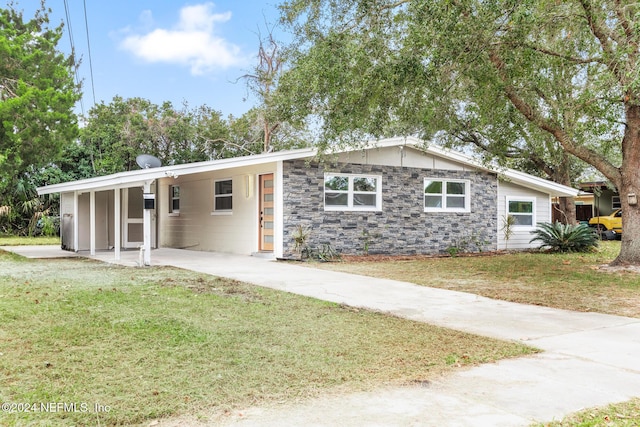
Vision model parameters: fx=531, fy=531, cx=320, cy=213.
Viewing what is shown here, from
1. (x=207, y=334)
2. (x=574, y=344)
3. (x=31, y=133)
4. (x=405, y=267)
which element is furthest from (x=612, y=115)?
(x=31, y=133)

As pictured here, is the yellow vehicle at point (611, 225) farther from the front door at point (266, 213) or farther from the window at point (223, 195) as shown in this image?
the window at point (223, 195)

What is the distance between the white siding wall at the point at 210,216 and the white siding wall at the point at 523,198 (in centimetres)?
854

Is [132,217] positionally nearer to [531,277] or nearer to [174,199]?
[174,199]

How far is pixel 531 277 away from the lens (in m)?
10.9

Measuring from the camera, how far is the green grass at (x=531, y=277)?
8.10 meters

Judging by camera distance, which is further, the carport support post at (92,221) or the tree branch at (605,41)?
the carport support post at (92,221)

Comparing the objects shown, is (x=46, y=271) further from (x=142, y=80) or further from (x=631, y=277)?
(x=142, y=80)

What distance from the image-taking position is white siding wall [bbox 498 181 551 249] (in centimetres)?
1830

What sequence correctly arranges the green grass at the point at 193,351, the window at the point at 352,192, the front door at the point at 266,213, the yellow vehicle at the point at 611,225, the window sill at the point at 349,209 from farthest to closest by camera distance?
the yellow vehicle at the point at 611,225
the window at the point at 352,192
the window sill at the point at 349,209
the front door at the point at 266,213
the green grass at the point at 193,351

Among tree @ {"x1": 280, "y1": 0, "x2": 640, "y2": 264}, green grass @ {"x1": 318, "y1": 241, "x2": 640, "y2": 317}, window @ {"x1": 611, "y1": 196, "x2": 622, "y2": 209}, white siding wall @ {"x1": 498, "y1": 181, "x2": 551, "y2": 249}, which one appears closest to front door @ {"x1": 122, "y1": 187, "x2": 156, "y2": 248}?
green grass @ {"x1": 318, "y1": 241, "x2": 640, "y2": 317}

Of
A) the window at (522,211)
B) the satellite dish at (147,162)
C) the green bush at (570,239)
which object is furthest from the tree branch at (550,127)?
the satellite dish at (147,162)

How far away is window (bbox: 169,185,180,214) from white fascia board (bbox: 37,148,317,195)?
4.28 m

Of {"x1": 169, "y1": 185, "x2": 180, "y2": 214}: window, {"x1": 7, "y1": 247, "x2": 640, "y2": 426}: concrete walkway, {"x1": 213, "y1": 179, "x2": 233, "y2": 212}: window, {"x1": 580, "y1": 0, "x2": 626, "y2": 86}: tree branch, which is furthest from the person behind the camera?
{"x1": 169, "y1": 185, "x2": 180, "y2": 214}: window

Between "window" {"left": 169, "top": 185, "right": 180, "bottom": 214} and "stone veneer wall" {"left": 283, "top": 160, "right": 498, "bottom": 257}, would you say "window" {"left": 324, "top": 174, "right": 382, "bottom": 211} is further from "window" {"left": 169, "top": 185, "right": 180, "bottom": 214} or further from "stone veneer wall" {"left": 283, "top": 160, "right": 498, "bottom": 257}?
"window" {"left": 169, "top": 185, "right": 180, "bottom": 214}
